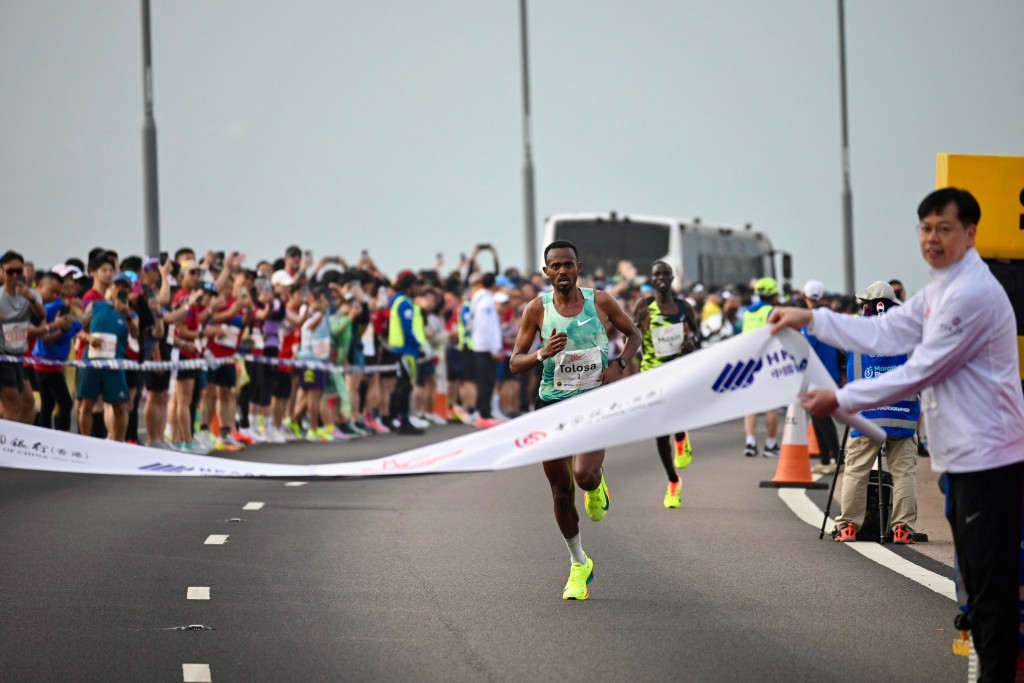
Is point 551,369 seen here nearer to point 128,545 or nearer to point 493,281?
point 128,545

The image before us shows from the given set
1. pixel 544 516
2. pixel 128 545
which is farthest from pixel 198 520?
pixel 544 516

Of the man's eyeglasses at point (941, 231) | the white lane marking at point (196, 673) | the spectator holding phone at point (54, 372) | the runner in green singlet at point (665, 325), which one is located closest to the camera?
the man's eyeglasses at point (941, 231)

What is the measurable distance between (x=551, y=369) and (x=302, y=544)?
299 centimetres

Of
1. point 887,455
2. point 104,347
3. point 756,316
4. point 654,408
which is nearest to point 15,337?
point 104,347

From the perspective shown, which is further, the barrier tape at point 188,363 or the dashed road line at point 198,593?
the barrier tape at point 188,363

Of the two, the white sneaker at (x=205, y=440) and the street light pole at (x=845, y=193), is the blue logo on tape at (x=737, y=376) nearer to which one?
the white sneaker at (x=205, y=440)

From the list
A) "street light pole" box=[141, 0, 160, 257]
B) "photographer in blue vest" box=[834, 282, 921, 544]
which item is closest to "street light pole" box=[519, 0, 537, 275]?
"street light pole" box=[141, 0, 160, 257]

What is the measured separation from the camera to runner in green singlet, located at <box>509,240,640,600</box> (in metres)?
9.94

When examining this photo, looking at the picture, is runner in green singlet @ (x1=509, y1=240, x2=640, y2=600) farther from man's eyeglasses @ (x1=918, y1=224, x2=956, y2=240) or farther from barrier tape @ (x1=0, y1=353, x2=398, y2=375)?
barrier tape @ (x1=0, y1=353, x2=398, y2=375)

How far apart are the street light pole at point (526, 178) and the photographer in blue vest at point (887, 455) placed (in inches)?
957

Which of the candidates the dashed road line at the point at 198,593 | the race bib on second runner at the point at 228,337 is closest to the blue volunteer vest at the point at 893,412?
the dashed road line at the point at 198,593

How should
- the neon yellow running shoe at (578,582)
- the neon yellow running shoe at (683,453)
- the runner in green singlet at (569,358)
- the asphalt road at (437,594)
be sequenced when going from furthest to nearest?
the neon yellow running shoe at (683,453)
the runner in green singlet at (569,358)
the neon yellow running shoe at (578,582)
the asphalt road at (437,594)

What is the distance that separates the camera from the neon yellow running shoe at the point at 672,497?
14805 mm

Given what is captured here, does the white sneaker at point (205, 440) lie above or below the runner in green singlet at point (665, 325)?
below
